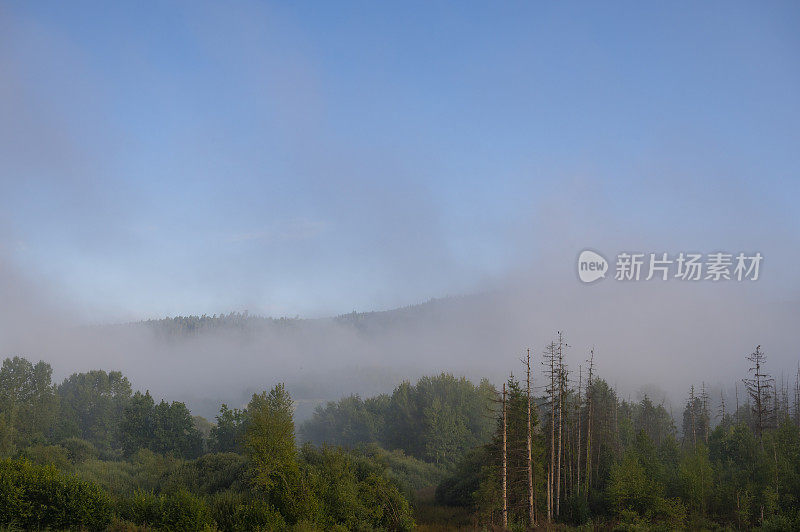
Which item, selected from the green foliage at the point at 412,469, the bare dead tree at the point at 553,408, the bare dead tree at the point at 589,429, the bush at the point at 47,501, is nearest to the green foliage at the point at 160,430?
the green foliage at the point at 412,469

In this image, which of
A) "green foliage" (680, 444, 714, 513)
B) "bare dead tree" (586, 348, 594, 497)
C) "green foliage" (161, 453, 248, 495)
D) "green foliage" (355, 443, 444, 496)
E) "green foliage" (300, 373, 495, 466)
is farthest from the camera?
"green foliage" (300, 373, 495, 466)

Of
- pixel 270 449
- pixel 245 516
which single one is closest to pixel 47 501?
pixel 245 516

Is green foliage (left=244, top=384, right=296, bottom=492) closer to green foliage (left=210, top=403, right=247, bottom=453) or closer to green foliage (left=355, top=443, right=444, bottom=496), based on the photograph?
green foliage (left=355, top=443, right=444, bottom=496)

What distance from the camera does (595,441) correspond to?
59406 mm

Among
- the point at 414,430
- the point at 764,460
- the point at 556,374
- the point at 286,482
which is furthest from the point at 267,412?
the point at 414,430

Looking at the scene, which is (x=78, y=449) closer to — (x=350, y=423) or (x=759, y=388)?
(x=350, y=423)

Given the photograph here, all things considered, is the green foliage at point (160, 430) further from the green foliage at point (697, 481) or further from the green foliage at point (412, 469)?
the green foliage at point (697, 481)

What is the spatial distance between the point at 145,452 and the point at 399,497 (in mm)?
52658

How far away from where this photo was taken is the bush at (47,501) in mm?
25406

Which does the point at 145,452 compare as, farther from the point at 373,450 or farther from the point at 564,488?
the point at 564,488

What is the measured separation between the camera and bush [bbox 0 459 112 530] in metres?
25.4

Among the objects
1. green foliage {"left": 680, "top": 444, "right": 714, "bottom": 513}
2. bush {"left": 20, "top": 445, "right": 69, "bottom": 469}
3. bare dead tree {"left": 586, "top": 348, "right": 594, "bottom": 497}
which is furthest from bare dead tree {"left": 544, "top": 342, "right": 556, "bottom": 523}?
bush {"left": 20, "top": 445, "right": 69, "bottom": 469}

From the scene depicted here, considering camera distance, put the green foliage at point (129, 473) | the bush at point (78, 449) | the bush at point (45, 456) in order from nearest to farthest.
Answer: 1. the green foliage at point (129, 473)
2. the bush at point (45, 456)
3. the bush at point (78, 449)

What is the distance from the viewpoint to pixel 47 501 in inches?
1057
